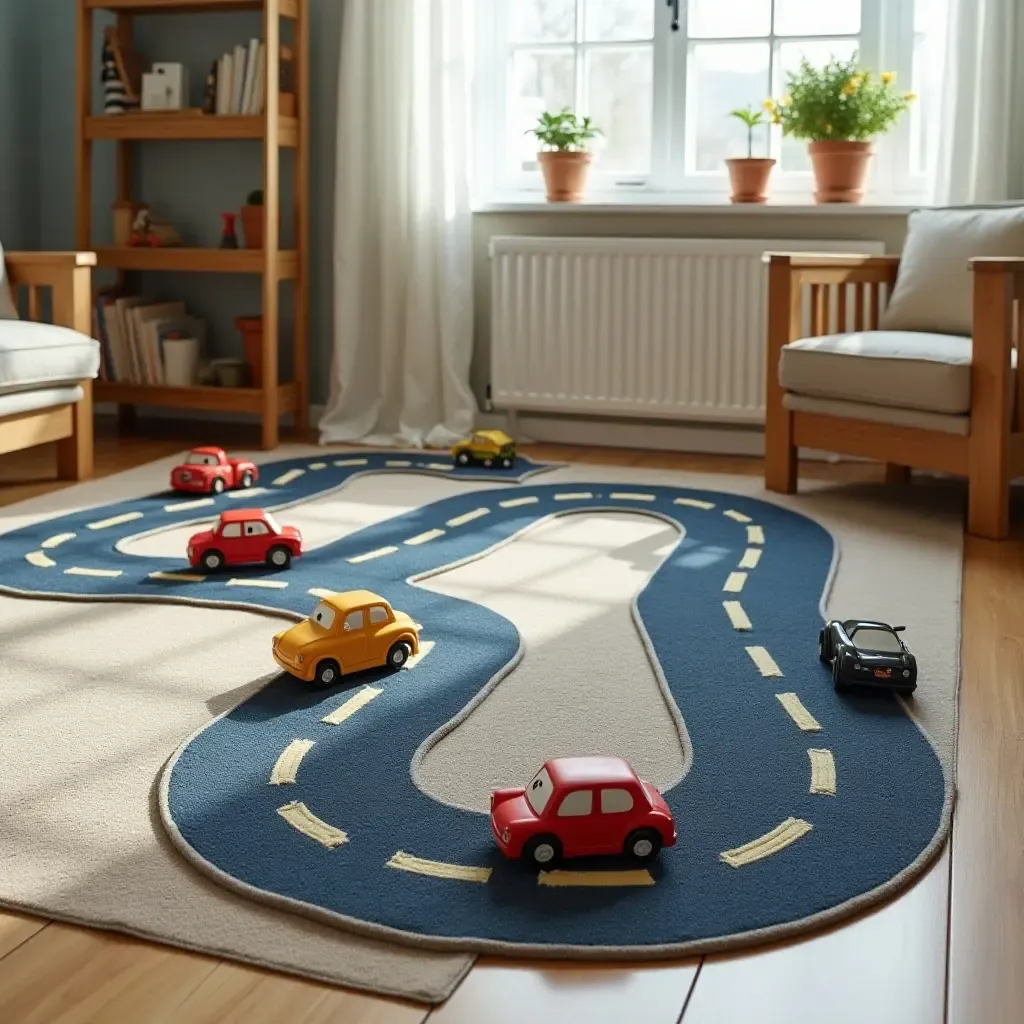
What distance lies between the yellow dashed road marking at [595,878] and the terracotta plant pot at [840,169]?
2.96 m

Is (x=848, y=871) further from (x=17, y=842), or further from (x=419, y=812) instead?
(x=17, y=842)

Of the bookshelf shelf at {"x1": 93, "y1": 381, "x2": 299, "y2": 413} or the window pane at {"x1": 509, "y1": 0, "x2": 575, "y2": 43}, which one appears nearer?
the bookshelf shelf at {"x1": 93, "y1": 381, "x2": 299, "y2": 413}

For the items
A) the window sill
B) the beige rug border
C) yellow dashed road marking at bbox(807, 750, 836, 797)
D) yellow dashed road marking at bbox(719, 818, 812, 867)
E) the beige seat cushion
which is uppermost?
the window sill

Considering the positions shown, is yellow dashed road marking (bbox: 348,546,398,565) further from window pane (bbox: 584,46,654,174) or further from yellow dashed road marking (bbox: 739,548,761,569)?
window pane (bbox: 584,46,654,174)

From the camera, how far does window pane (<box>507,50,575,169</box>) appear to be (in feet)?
14.7

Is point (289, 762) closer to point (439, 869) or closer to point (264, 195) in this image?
point (439, 869)

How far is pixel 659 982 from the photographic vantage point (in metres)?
1.31

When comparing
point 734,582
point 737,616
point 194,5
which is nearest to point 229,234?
point 194,5

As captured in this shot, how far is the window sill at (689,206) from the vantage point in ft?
13.3

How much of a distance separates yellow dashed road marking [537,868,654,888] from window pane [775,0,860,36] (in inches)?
130

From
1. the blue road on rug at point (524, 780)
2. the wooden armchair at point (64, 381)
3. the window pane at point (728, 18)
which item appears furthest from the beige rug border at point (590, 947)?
the window pane at point (728, 18)

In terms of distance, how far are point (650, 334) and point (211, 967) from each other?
322cm

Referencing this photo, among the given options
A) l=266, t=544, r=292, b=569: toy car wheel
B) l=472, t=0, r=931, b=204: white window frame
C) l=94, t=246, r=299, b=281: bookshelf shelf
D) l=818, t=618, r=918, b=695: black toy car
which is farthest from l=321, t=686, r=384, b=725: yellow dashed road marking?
l=472, t=0, r=931, b=204: white window frame

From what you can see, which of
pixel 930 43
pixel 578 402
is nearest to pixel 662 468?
pixel 578 402
